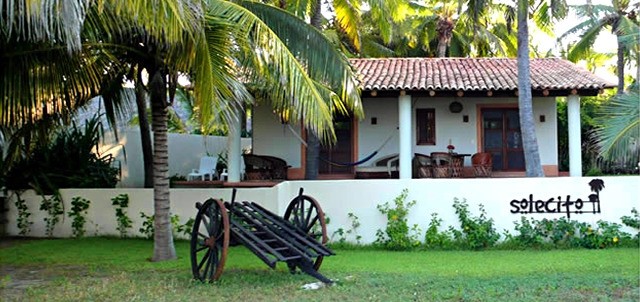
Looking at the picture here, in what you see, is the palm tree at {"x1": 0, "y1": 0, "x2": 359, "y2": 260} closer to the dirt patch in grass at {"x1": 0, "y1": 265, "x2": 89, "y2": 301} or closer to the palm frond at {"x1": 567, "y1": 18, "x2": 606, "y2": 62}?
the dirt patch in grass at {"x1": 0, "y1": 265, "x2": 89, "y2": 301}

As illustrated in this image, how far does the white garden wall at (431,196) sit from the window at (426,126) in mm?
5275

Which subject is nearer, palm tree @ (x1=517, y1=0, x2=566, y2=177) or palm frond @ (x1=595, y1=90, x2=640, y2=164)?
palm frond @ (x1=595, y1=90, x2=640, y2=164)

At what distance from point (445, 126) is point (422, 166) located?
228 cm

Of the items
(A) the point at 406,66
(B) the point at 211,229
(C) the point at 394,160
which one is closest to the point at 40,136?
(B) the point at 211,229

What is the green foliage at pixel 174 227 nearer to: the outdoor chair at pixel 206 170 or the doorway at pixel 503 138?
the outdoor chair at pixel 206 170

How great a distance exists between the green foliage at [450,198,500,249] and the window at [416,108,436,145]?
541 cm

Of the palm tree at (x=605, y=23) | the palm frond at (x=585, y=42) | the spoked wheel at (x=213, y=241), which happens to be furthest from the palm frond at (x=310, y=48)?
the palm frond at (x=585, y=42)

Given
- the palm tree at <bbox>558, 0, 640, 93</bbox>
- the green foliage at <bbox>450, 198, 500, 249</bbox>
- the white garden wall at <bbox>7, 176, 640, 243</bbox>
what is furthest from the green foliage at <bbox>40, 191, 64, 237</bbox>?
the palm tree at <bbox>558, 0, 640, 93</bbox>

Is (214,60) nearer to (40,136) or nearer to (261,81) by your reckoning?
(261,81)

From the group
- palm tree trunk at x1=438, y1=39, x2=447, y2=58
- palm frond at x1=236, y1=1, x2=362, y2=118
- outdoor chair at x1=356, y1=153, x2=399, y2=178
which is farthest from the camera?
palm tree trunk at x1=438, y1=39, x2=447, y2=58

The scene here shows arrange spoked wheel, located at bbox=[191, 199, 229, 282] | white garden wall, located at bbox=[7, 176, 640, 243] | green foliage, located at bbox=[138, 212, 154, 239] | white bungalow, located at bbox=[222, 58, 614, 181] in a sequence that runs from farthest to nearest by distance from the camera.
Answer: white bungalow, located at bbox=[222, 58, 614, 181]
green foliage, located at bbox=[138, 212, 154, 239]
white garden wall, located at bbox=[7, 176, 640, 243]
spoked wheel, located at bbox=[191, 199, 229, 282]

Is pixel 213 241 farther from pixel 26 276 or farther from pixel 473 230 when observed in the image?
pixel 473 230

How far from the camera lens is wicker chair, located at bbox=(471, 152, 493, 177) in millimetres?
14625

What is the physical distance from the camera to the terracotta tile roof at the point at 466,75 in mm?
14203
